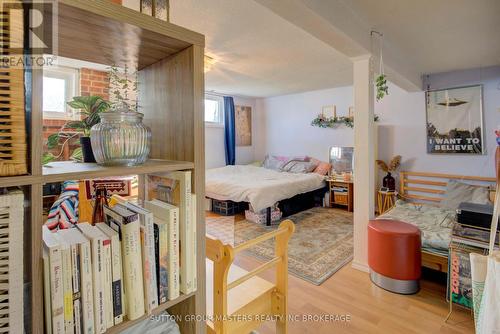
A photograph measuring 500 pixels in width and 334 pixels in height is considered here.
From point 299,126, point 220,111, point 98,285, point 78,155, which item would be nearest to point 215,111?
point 220,111

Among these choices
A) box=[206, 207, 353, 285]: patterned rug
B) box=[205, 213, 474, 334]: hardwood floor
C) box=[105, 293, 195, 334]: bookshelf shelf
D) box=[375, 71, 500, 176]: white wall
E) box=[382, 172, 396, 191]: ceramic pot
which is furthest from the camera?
box=[382, 172, 396, 191]: ceramic pot

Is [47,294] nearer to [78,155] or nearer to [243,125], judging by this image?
[78,155]

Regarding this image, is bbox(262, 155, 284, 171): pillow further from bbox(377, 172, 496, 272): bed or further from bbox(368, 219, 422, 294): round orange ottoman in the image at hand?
bbox(368, 219, 422, 294): round orange ottoman

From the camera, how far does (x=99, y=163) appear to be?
72 centimetres

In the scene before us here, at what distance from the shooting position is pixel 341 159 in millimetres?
4969

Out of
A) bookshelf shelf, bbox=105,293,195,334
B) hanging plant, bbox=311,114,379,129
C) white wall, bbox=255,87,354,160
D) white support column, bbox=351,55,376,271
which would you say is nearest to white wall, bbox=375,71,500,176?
hanging plant, bbox=311,114,379,129

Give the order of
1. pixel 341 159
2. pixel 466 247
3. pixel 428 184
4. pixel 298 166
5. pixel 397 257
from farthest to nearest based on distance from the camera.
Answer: pixel 298 166
pixel 341 159
pixel 428 184
pixel 397 257
pixel 466 247

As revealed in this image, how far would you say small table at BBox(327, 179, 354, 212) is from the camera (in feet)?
14.6

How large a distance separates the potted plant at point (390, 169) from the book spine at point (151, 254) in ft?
14.2

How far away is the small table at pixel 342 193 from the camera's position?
14.6 ft

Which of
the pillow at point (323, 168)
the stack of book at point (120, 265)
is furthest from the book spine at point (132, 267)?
the pillow at point (323, 168)

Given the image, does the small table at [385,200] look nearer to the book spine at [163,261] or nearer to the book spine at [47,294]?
the book spine at [163,261]

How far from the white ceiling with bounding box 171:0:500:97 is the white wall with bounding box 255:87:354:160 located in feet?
4.10

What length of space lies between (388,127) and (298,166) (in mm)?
1764
